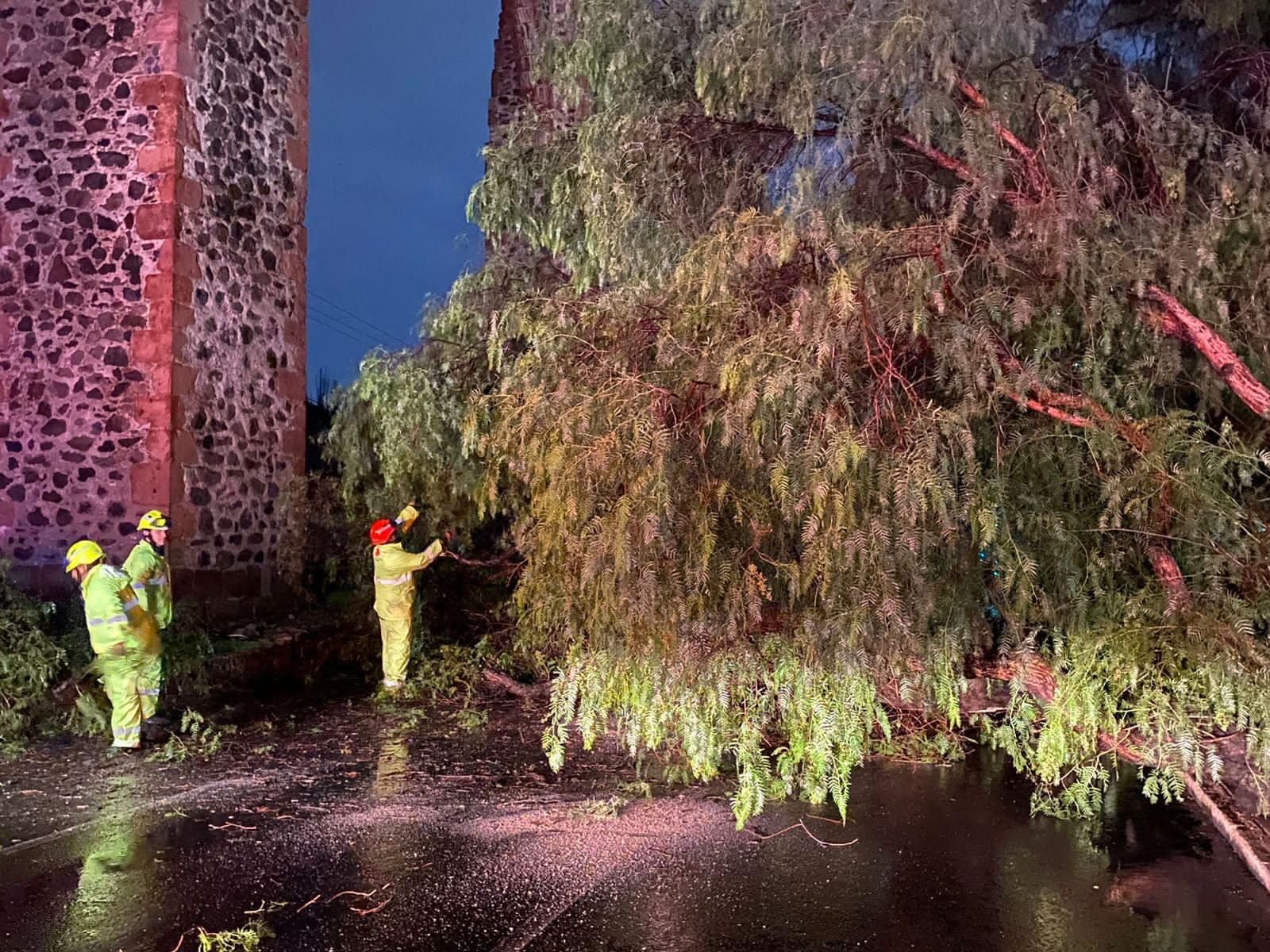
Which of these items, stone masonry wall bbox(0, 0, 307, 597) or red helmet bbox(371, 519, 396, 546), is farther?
stone masonry wall bbox(0, 0, 307, 597)

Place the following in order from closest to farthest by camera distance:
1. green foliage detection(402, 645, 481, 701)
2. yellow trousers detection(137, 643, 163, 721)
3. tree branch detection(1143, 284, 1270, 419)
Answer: tree branch detection(1143, 284, 1270, 419) < yellow trousers detection(137, 643, 163, 721) < green foliage detection(402, 645, 481, 701)

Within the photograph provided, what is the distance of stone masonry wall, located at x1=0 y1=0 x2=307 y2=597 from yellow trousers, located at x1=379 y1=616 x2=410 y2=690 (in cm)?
229

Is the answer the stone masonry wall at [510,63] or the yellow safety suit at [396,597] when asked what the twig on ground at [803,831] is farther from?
the stone masonry wall at [510,63]

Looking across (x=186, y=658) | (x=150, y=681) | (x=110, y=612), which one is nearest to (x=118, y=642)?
(x=110, y=612)

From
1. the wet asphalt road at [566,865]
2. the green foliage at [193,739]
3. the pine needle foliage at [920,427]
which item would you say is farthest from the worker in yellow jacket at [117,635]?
the pine needle foliage at [920,427]

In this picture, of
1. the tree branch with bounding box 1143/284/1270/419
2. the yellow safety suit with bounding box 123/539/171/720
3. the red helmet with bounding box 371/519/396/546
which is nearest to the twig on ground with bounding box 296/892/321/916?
the yellow safety suit with bounding box 123/539/171/720

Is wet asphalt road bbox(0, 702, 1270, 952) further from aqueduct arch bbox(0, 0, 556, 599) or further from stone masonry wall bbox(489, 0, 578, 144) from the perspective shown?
stone masonry wall bbox(489, 0, 578, 144)

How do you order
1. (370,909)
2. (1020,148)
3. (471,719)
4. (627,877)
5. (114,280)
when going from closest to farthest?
(370,909)
(627,877)
(1020,148)
(471,719)
(114,280)

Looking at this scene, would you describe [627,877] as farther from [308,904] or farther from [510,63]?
[510,63]

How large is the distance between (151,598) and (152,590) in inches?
2.3

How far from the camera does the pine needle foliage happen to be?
499cm

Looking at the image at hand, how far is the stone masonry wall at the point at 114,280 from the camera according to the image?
10.2 m

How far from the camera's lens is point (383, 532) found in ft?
31.3

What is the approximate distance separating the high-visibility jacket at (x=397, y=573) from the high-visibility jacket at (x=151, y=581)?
5.82 ft
